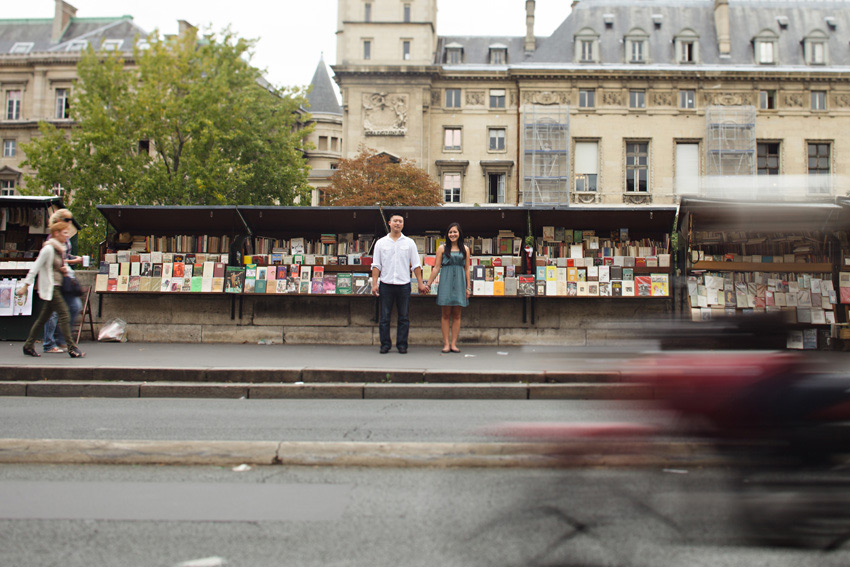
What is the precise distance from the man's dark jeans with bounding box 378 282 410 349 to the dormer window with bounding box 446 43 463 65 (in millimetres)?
52529

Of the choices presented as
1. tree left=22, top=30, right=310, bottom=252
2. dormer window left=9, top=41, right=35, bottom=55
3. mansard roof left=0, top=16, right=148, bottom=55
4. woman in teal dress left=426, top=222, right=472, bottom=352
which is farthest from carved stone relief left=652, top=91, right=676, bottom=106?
dormer window left=9, top=41, right=35, bottom=55

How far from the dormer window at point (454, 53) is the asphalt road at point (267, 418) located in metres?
56.0

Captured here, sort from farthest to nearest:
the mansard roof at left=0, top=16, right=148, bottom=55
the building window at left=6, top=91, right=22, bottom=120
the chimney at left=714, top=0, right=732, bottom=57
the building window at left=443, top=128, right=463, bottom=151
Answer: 1. the mansard roof at left=0, top=16, right=148, bottom=55
2. the building window at left=6, top=91, right=22, bottom=120
3. the chimney at left=714, top=0, right=732, bottom=57
4. the building window at left=443, top=128, right=463, bottom=151

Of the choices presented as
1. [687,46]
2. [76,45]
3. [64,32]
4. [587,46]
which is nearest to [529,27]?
[587,46]

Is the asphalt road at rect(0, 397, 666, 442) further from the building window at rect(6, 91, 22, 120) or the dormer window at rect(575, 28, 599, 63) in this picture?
the building window at rect(6, 91, 22, 120)

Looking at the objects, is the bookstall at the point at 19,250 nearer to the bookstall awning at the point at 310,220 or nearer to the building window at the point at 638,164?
the bookstall awning at the point at 310,220

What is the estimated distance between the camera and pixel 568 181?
181 feet

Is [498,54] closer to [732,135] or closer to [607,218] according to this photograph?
[732,135]

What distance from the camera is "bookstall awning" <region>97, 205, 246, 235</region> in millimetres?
12750

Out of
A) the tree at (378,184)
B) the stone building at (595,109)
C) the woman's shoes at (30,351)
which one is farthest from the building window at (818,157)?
the woman's shoes at (30,351)

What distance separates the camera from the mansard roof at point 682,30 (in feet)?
189

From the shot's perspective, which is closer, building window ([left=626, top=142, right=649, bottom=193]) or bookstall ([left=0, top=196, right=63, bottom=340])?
bookstall ([left=0, top=196, right=63, bottom=340])

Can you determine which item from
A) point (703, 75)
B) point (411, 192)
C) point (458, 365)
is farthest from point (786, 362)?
point (703, 75)

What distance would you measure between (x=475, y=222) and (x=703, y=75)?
4876cm
